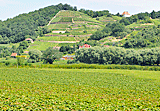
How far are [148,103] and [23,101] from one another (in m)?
13.0

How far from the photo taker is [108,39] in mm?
167250

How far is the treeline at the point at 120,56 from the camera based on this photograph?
89562mm

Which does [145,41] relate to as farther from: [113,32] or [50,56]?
[50,56]

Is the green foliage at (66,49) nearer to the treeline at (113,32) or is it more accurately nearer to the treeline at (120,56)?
the treeline at (113,32)

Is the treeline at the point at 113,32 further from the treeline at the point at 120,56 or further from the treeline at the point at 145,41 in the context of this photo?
the treeline at the point at 120,56

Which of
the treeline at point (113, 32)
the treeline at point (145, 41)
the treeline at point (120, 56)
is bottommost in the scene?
the treeline at point (120, 56)

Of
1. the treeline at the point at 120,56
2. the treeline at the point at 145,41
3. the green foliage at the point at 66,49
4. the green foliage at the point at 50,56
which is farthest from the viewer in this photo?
the green foliage at the point at 66,49

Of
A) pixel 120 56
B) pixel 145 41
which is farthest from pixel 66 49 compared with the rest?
pixel 120 56

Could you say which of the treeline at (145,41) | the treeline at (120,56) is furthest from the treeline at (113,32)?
the treeline at (120,56)

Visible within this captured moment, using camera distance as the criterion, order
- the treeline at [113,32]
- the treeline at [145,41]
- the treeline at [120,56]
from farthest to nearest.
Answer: the treeline at [113,32]
the treeline at [145,41]
the treeline at [120,56]

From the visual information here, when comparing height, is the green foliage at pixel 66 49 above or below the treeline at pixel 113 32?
below

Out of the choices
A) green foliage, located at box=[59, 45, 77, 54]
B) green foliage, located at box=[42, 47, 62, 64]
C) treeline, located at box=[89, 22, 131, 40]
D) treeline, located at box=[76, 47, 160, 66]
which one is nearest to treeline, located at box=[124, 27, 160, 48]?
treeline, located at box=[89, 22, 131, 40]

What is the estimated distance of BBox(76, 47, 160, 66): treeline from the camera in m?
89.6

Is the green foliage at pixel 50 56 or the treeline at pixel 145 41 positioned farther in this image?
the treeline at pixel 145 41
